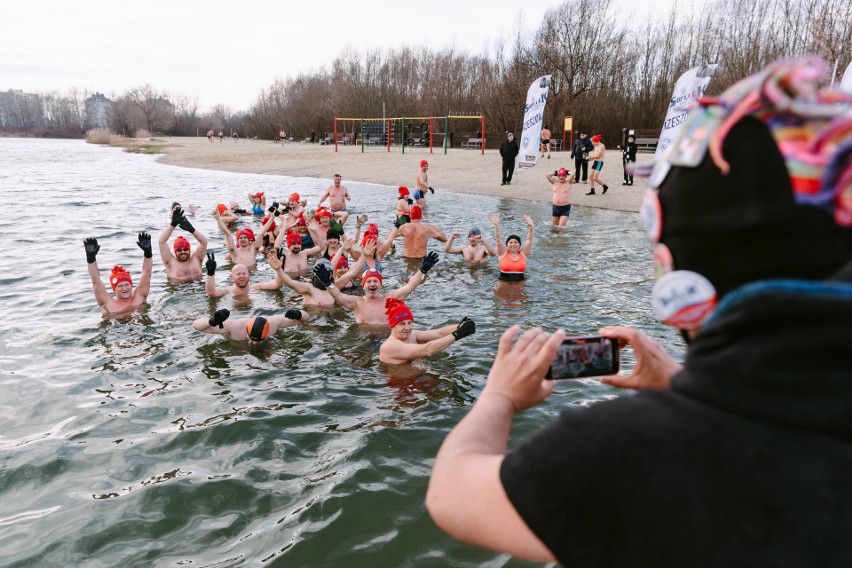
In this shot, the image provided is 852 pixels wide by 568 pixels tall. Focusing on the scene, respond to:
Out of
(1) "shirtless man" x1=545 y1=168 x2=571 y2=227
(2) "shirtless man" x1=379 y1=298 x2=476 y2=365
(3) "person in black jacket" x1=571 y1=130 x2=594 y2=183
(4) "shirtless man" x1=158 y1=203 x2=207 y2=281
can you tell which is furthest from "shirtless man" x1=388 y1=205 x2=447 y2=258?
(3) "person in black jacket" x1=571 y1=130 x2=594 y2=183

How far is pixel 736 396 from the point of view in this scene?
2.66ft

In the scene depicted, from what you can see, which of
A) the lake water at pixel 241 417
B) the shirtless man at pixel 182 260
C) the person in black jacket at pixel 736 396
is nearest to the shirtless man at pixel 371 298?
the lake water at pixel 241 417

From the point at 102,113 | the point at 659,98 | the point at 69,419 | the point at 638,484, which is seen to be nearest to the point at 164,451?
the point at 69,419

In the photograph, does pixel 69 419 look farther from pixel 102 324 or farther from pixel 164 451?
pixel 102 324

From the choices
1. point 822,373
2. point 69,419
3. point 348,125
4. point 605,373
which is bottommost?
point 69,419

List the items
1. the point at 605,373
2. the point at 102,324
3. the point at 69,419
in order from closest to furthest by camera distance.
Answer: the point at 605,373 → the point at 69,419 → the point at 102,324

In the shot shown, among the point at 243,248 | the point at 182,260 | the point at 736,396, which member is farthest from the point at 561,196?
the point at 736,396

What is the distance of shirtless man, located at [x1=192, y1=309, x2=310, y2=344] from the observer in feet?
22.1

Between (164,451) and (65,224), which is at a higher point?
(65,224)

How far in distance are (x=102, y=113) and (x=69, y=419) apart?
207 m

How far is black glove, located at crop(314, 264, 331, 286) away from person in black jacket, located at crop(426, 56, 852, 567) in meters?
6.44

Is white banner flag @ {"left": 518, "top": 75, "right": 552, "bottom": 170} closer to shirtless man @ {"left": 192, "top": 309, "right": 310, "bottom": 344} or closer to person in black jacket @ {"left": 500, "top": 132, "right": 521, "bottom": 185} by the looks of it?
person in black jacket @ {"left": 500, "top": 132, "right": 521, "bottom": 185}

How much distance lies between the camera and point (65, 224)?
52.3ft

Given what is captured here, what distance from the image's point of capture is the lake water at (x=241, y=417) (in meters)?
3.82
